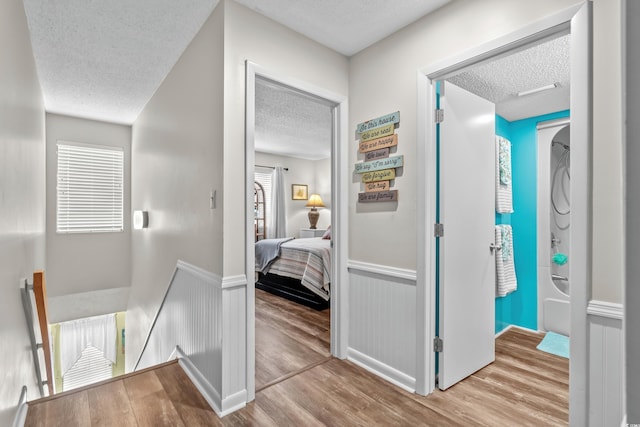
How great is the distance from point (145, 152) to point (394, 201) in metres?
3.07

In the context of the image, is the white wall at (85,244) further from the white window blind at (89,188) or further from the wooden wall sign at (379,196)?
the wooden wall sign at (379,196)

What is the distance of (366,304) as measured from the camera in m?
2.34

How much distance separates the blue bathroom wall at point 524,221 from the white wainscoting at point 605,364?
6.52 ft

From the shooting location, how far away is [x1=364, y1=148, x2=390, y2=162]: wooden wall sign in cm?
221

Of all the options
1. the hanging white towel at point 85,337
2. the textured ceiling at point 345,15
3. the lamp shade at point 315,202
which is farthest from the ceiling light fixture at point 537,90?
the hanging white towel at point 85,337

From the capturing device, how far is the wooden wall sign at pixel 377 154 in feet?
7.24

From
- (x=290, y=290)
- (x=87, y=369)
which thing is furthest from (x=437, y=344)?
(x=87, y=369)

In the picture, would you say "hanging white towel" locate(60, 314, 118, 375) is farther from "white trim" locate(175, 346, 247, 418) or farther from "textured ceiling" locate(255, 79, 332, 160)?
"textured ceiling" locate(255, 79, 332, 160)

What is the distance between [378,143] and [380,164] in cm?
15

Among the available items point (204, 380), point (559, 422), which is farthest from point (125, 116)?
point (559, 422)

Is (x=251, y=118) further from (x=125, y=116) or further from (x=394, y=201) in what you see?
(x=125, y=116)

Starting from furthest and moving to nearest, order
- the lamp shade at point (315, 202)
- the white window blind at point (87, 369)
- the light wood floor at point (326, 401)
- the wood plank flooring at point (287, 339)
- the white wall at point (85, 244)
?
the lamp shade at point (315, 202)
the white window blind at point (87, 369)
the white wall at point (85, 244)
the wood plank flooring at point (287, 339)
the light wood floor at point (326, 401)

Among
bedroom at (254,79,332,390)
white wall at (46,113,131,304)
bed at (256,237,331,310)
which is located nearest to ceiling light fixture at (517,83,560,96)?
bedroom at (254,79,332,390)

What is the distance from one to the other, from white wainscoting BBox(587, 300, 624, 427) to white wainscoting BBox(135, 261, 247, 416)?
1740mm
